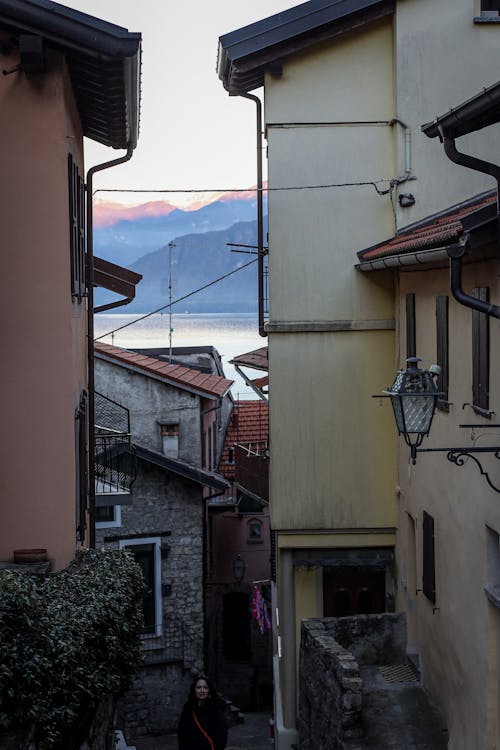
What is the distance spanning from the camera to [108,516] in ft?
79.3

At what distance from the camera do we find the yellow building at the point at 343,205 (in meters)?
16.3

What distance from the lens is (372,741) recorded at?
12023mm

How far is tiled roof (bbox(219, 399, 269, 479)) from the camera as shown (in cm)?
3431

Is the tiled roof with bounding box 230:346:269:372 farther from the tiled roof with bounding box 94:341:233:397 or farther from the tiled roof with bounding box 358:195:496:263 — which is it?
the tiled roof with bounding box 358:195:496:263

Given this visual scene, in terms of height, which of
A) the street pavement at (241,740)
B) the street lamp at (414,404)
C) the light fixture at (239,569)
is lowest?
the street pavement at (241,740)

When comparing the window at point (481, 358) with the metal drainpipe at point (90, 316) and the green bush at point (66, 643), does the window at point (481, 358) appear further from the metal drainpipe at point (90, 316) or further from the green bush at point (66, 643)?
the metal drainpipe at point (90, 316)

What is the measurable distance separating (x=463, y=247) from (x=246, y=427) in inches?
1023

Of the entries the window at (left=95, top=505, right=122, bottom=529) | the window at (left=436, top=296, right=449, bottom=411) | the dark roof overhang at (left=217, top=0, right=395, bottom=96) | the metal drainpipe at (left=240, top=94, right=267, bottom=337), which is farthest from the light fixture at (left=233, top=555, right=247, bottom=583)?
the window at (left=436, top=296, right=449, bottom=411)

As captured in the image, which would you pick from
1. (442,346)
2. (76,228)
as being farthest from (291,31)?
(442,346)

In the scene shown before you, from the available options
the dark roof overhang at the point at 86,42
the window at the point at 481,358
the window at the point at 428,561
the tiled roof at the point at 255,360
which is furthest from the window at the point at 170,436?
the window at the point at 481,358

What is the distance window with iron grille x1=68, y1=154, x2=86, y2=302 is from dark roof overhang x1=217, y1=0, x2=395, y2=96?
2.99m

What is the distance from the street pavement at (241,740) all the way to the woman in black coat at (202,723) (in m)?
9.99

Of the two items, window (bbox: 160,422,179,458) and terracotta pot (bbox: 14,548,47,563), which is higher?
window (bbox: 160,422,179,458)

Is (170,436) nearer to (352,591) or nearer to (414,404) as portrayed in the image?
(352,591)
